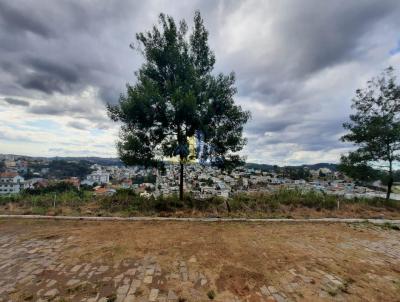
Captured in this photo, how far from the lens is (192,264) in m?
4.04

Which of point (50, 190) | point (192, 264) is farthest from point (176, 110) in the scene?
point (50, 190)

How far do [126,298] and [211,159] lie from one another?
6698mm

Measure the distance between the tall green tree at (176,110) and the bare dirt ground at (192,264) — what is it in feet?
11.0

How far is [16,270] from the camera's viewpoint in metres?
3.66

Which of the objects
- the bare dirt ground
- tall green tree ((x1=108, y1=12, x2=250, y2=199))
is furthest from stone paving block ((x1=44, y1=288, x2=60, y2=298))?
tall green tree ((x1=108, y1=12, x2=250, y2=199))

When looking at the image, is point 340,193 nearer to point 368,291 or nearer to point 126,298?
point 368,291

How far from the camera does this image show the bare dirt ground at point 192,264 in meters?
3.12

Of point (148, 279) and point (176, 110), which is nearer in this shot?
point (148, 279)

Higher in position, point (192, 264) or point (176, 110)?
point (176, 110)

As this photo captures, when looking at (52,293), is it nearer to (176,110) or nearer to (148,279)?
(148,279)

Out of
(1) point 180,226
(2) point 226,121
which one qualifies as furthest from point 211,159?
(1) point 180,226

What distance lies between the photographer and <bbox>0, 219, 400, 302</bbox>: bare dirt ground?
3121 millimetres

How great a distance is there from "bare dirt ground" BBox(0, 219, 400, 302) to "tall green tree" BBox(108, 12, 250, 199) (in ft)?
11.0

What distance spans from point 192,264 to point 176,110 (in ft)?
19.1
